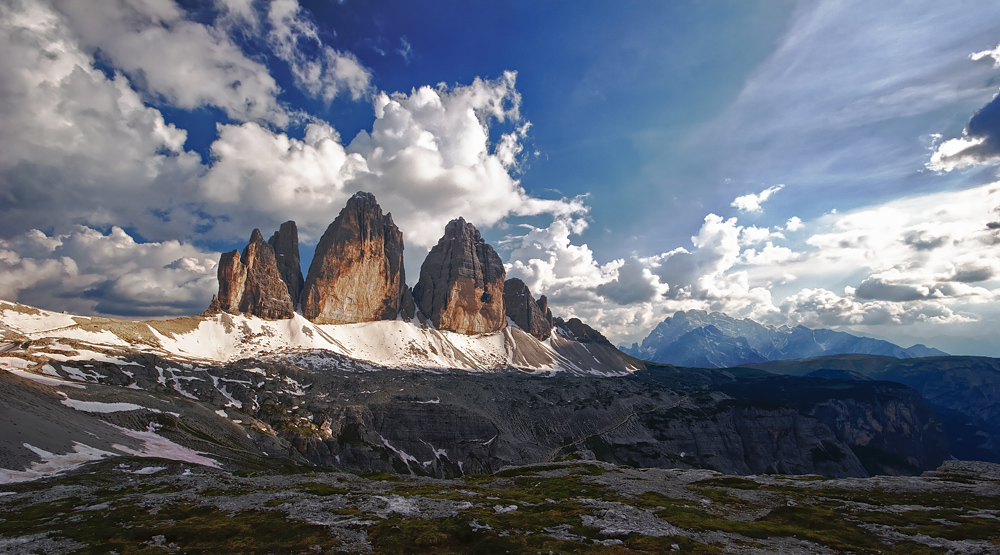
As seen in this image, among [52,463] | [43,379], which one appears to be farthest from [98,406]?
[52,463]

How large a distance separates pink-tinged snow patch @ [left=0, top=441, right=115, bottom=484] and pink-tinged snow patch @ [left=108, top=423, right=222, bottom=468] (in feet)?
22.6

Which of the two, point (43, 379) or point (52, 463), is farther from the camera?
point (43, 379)

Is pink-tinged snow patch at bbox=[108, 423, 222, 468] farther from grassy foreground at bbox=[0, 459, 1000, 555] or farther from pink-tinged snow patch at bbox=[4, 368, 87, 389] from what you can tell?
pink-tinged snow patch at bbox=[4, 368, 87, 389]

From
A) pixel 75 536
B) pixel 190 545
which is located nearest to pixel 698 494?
pixel 190 545

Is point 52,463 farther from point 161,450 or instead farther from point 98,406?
point 98,406

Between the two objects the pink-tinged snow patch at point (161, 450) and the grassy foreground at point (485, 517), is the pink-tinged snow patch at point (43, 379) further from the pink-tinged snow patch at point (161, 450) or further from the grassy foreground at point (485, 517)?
the grassy foreground at point (485, 517)

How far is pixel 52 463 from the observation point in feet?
245

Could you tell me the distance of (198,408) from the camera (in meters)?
140

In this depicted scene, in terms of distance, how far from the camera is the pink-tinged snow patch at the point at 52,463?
6638 cm

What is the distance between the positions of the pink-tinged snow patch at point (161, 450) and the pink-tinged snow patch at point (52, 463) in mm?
6898

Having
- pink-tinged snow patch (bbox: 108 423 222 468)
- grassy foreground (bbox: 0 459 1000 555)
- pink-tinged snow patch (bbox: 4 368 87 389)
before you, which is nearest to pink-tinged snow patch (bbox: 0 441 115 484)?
grassy foreground (bbox: 0 459 1000 555)

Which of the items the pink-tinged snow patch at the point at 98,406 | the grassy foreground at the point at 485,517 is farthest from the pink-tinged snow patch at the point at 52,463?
the pink-tinged snow patch at the point at 98,406

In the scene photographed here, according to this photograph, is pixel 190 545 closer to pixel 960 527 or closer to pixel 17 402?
pixel 960 527

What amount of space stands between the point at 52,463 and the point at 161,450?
88.5ft
